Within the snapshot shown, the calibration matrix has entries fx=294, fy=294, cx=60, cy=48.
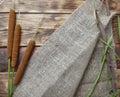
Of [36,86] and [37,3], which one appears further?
[37,3]

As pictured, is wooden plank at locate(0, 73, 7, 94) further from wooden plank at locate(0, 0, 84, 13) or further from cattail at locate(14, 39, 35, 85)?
wooden plank at locate(0, 0, 84, 13)

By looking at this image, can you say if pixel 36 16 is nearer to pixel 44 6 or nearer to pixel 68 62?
pixel 44 6

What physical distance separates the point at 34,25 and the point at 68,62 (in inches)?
10.5

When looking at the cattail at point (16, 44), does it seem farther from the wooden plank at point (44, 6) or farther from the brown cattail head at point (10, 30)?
the wooden plank at point (44, 6)

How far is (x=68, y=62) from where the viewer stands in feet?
4.74

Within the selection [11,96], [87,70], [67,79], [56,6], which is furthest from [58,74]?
[56,6]

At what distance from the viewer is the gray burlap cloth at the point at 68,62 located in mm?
1415

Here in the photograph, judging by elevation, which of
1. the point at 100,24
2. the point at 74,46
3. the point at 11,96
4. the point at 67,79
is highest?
the point at 100,24

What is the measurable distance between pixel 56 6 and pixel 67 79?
1.31 ft

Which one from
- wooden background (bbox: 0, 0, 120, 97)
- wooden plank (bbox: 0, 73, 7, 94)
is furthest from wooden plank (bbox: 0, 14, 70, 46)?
wooden plank (bbox: 0, 73, 7, 94)

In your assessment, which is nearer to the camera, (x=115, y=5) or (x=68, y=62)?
(x=68, y=62)

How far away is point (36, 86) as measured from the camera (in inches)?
56.1

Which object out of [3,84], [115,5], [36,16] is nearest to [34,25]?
[36,16]

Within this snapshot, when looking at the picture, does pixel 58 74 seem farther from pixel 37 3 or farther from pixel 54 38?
pixel 37 3
